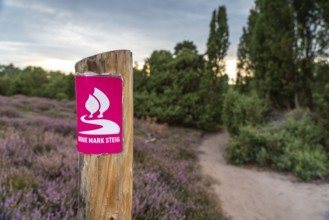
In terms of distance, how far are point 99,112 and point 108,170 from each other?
32cm

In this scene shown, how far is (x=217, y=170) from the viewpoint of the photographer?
7.46 metres

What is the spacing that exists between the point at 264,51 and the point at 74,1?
10.7 metres

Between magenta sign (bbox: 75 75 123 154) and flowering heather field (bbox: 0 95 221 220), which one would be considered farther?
flowering heather field (bbox: 0 95 221 220)

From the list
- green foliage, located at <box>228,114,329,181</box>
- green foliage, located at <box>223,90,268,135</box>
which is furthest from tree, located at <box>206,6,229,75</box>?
green foliage, located at <box>228,114,329,181</box>

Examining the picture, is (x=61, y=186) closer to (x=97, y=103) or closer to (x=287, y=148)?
(x=97, y=103)

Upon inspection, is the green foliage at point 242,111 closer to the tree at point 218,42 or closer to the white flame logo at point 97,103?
the tree at point 218,42

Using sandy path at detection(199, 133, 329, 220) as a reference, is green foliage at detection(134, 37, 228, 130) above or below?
above

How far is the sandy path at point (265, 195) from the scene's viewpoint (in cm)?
495

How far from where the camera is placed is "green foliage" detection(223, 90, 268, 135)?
414 inches

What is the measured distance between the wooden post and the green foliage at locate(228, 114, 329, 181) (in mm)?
7077

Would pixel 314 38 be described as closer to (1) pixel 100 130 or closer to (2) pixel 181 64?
(2) pixel 181 64

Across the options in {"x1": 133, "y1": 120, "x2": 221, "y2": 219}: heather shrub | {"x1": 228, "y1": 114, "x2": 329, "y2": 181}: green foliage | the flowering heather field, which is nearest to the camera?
the flowering heather field

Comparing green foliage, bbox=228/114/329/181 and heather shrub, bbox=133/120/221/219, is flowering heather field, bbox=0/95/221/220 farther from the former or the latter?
green foliage, bbox=228/114/329/181

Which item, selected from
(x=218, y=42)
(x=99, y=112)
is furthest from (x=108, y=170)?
(x=218, y=42)
